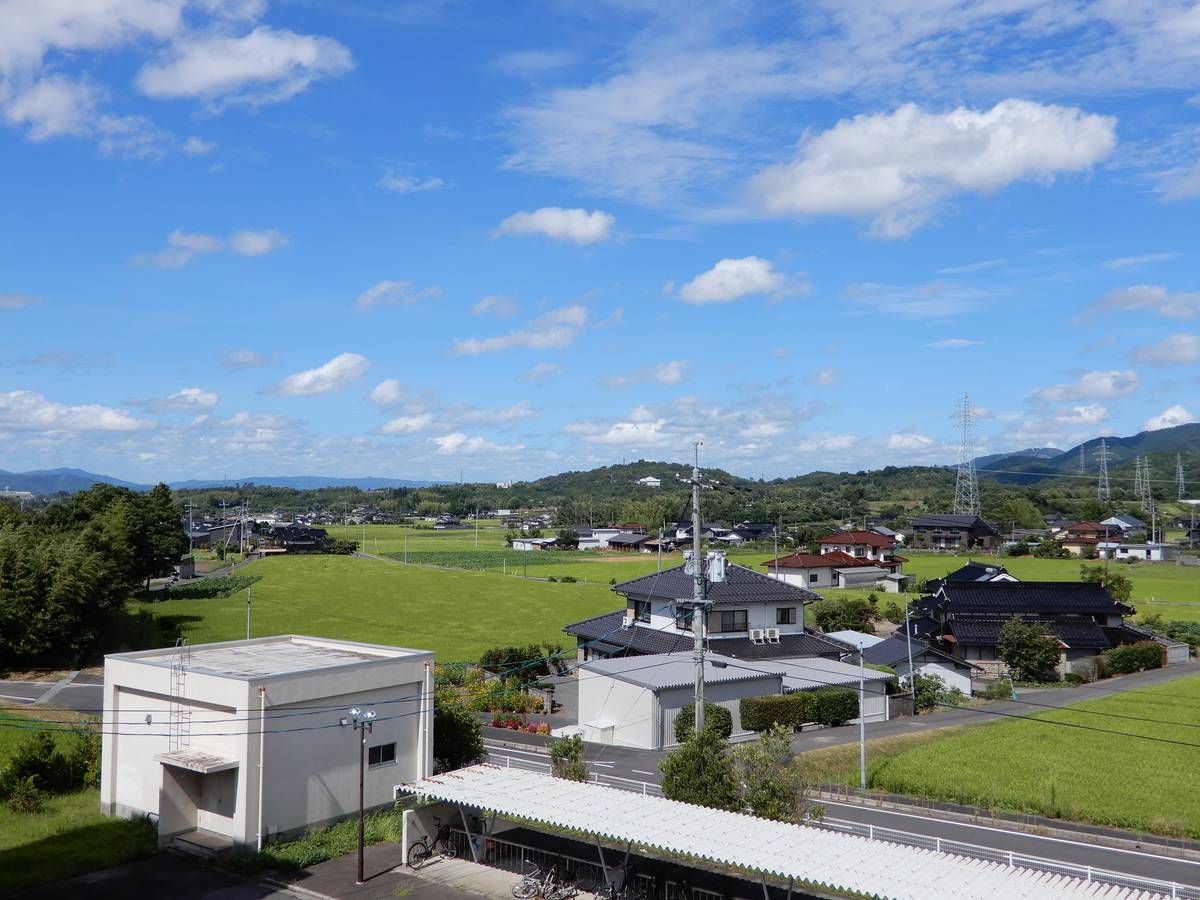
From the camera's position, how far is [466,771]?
21.4 m

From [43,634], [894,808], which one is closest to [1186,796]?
[894,808]

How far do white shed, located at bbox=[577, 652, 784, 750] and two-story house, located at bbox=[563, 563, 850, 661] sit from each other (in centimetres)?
365

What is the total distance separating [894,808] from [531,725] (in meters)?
15.1

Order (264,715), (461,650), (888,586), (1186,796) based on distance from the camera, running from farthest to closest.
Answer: (888,586) → (461,650) → (1186,796) → (264,715)

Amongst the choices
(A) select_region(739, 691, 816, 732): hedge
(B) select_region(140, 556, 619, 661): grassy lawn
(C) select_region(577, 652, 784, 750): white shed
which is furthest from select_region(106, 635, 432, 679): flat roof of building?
(B) select_region(140, 556, 619, 661): grassy lawn

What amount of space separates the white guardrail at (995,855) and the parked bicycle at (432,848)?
5.39 m

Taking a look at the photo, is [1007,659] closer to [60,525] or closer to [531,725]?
[531,725]

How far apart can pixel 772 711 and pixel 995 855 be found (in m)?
14.0

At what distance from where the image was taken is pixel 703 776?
19.8 m

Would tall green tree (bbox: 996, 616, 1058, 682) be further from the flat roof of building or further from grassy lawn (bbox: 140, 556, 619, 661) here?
the flat roof of building

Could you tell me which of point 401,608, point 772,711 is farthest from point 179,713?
point 401,608

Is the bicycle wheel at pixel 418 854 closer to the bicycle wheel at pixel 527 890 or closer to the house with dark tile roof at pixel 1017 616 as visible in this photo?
the bicycle wheel at pixel 527 890

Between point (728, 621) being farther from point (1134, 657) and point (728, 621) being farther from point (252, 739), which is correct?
point (252, 739)

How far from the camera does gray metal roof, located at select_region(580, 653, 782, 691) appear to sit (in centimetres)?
3228
